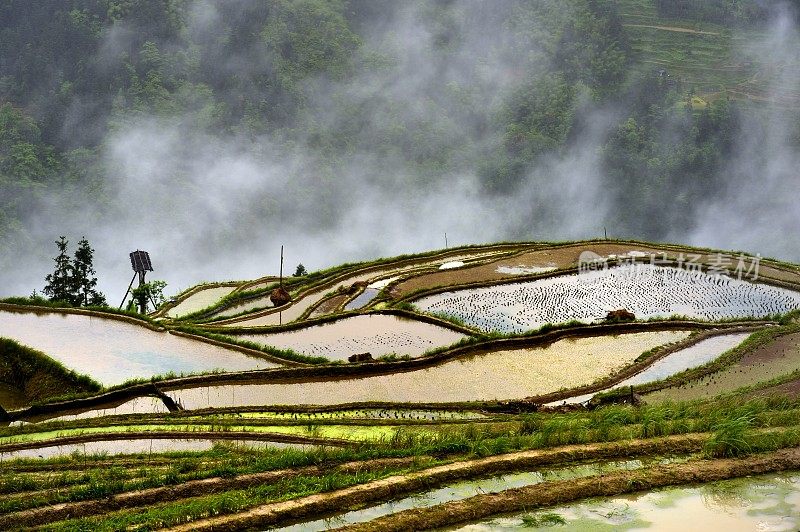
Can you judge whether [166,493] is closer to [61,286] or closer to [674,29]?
[61,286]

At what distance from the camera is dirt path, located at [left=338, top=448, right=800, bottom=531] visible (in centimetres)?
872

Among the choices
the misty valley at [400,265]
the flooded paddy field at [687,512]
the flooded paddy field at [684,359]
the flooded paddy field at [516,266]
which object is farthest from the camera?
the flooded paddy field at [516,266]

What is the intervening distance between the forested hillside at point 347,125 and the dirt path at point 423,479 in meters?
49.2

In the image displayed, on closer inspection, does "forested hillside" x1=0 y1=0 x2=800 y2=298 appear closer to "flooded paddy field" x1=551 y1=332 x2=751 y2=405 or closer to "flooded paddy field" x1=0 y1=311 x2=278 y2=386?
"flooded paddy field" x1=0 y1=311 x2=278 y2=386

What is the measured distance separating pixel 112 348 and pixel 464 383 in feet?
21.9

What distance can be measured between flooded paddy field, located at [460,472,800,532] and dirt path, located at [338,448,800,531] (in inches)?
4.3

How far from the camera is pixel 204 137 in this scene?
64438mm

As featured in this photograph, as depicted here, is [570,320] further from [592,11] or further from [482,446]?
[592,11]

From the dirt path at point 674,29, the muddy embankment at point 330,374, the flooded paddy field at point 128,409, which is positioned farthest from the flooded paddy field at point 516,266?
the dirt path at point 674,29

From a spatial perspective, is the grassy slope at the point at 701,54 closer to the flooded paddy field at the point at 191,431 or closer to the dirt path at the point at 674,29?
the dirt path at the point at 674,29

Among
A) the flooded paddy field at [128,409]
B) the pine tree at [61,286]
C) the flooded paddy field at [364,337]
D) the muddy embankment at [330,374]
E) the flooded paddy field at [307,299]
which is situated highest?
the pine tree at [61,286]

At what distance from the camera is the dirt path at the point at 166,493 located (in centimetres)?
903

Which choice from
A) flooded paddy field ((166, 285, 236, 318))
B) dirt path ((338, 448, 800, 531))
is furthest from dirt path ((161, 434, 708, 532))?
flooded paddy field ((166, 285, 236, 318))

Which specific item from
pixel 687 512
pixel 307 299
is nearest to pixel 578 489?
pixel 687 512
